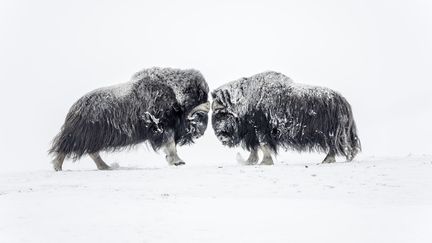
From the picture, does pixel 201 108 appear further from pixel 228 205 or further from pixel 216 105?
pixel 228 205

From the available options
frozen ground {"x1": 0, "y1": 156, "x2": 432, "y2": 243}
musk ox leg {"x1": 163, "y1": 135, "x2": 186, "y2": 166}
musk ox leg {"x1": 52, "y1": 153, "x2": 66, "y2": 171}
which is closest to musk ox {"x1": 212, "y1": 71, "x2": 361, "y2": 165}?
musk ox leg {"x1": 163, "y1": 135, "x2": 186, "y2": 166}

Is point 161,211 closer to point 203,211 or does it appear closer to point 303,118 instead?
point 203,211

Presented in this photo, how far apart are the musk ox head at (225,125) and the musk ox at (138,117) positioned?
234 millimetres

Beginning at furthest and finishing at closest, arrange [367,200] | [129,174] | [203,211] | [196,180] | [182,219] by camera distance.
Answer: [129,174] → [196,180] → [367,200] → [203,211] → [182,219]

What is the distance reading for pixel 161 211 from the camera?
23.1 feet

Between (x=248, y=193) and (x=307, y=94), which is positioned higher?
(x=307, y=94)

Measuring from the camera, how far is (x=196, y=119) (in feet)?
41.7

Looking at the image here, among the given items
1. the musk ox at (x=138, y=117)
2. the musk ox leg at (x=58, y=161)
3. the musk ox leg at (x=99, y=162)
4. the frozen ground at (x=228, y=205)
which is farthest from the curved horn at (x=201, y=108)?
the musk ox leg at (x=58, y=161)

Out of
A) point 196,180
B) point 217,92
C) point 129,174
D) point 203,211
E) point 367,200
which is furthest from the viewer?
point 217,92

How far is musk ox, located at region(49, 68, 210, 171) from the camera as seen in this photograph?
1184 cm

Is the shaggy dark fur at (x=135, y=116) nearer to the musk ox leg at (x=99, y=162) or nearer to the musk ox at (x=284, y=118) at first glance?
the musk ox leg at (x=99, y=162)

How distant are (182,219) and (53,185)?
3651mm

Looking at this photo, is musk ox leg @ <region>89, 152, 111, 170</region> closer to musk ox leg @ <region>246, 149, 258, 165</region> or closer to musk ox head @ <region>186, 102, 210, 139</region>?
musk ox head @ <region>186, 102, 210, 139</region>

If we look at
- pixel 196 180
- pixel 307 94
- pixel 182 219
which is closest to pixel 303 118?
pixel 307 94
